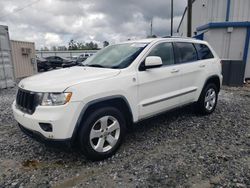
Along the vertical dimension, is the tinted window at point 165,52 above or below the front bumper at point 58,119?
above

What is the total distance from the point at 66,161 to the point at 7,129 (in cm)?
213

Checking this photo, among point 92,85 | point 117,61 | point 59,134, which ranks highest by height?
point 117,61

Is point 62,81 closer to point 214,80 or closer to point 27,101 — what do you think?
point 27,101

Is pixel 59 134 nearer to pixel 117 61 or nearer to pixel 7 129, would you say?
pixel 117 61

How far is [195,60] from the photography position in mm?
4410

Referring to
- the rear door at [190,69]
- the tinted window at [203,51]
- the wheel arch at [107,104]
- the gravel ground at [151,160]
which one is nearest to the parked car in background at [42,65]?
the gravel ground at [151,160]

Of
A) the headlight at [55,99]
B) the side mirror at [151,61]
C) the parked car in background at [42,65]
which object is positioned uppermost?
the side mirror at [151,61]

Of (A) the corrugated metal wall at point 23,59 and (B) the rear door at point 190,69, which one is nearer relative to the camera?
(B) the rear door at point 190,69

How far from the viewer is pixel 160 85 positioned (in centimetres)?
358

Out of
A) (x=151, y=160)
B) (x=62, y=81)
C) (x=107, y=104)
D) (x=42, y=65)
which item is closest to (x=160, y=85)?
(x=107, y=104)

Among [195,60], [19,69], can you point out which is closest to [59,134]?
[195,60]

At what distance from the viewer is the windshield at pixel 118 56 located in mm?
3350

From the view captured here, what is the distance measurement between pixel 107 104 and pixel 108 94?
7.3 inches

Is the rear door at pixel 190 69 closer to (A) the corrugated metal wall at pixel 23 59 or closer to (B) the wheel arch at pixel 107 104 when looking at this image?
(B) the wheel arch at pixel 107 104
